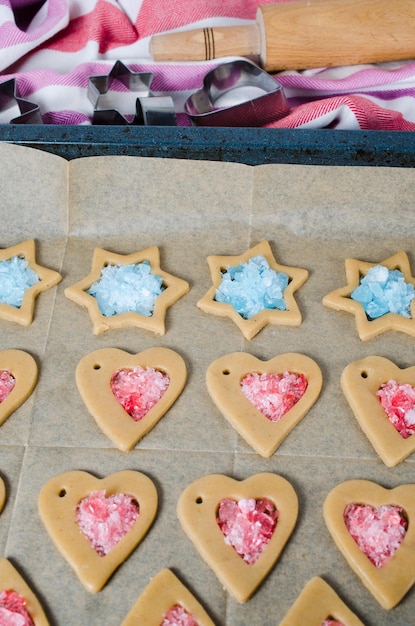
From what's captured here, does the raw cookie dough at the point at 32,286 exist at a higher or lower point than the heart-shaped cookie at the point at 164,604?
higher

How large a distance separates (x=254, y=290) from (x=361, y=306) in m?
0.16

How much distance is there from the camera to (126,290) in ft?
3.65

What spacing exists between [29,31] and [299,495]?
0.97 meters

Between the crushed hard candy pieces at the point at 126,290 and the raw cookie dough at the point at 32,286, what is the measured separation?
6 cm

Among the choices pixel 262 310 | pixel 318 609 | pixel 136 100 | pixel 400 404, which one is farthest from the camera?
pixel 136 100

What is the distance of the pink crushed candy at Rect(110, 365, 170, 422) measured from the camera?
100cm

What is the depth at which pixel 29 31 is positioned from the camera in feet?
4.47

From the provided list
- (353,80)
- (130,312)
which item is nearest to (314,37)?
(353,80)

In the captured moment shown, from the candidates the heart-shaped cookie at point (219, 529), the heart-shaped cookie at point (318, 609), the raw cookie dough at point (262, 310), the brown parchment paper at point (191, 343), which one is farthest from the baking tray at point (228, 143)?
the heart-shaped cookie at point (318, 609)

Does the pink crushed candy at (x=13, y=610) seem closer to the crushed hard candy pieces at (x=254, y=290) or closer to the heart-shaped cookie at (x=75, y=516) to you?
the heart-shaped cookie at (x=75, y=516)

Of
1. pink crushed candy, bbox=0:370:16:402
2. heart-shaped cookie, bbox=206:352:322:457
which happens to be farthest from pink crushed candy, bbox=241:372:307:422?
pink crushed candy, bbox=0:370:16:402

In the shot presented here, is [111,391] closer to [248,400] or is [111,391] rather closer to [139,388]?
[139,388]

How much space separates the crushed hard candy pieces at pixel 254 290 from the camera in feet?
3.58

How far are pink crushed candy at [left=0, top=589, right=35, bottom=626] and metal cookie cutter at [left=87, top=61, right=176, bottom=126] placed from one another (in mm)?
742
